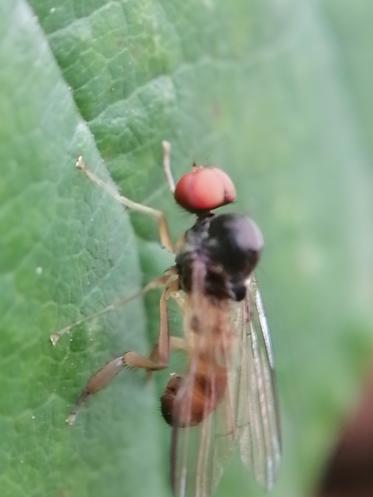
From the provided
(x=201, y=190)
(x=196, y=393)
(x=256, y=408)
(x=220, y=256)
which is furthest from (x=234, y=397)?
(x=201, y=190)

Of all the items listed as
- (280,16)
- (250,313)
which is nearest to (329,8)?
(280,16)

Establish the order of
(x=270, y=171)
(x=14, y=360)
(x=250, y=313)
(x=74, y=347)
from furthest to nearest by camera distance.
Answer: (x=270, y=171) < (x=250, y=313) < (x=74, y=347) < (x=14, y=360)

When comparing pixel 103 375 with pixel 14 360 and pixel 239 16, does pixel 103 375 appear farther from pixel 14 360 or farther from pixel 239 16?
pixel 239 16

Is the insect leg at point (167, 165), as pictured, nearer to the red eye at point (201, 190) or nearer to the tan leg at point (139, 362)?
the red eye at point (201, 190)

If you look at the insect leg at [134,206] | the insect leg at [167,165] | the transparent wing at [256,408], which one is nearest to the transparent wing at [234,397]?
the transparent wing at [256,408]

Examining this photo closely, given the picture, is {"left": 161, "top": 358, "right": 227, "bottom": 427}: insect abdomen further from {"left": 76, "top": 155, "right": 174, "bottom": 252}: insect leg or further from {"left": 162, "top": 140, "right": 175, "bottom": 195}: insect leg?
{"left": 162, "top": 140, "right": 175, "bottom": 195}: insect leg

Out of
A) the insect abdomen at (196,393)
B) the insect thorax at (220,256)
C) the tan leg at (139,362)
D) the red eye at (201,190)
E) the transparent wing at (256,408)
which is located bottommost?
the transparent wing at (256,408)
